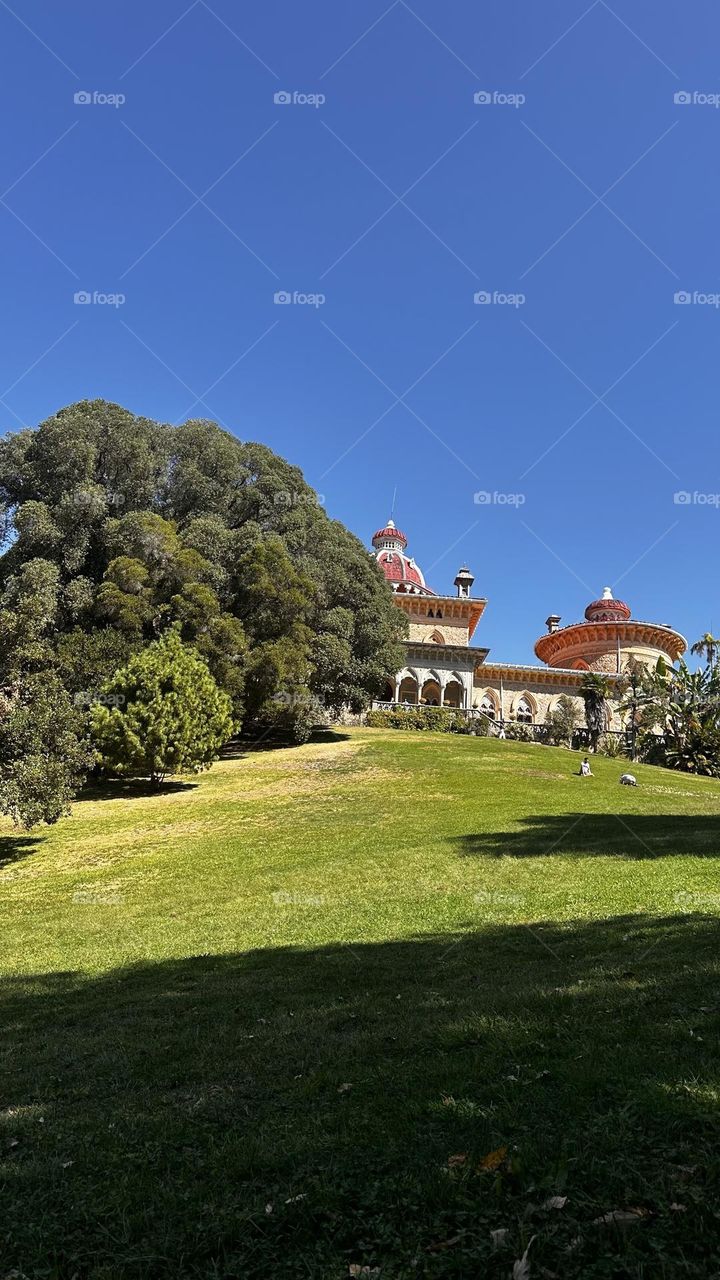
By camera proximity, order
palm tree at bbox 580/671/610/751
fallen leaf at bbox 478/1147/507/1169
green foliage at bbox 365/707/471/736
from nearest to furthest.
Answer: fallen leaf at bbox 478/1147/507/1169 < palm tree at bbox 580/671/610/751 < green foliage at bbox 365/707/471/736

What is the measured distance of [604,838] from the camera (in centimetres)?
1606

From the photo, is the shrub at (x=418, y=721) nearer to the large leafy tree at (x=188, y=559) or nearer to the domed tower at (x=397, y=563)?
the large leafy tree at (x=188, y=559)

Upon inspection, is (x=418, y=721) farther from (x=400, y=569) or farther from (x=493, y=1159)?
(x=493, y=1159)

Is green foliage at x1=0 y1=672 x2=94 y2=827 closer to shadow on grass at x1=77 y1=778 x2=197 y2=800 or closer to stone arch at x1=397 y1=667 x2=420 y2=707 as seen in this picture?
shadow on grass at x1=77 y1=778 x2=197 y2=800

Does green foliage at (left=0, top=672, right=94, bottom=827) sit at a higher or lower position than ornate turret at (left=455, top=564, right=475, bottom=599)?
lower

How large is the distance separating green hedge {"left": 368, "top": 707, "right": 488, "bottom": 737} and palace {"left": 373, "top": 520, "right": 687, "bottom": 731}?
12.0 feet

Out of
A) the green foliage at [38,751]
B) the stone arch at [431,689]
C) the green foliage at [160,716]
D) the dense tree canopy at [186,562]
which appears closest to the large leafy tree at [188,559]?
the dense tree canopy at [186,562]

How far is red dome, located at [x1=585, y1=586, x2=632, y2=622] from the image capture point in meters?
77.9

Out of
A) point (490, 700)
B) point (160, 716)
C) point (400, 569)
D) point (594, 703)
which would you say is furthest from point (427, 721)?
point (400, 569)

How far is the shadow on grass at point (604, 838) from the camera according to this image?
47.2 feet

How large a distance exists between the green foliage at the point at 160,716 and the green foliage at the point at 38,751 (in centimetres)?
617

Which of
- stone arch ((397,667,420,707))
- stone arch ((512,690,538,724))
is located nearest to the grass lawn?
stone arch ((397,667,420,707))

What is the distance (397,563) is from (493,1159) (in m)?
70.5

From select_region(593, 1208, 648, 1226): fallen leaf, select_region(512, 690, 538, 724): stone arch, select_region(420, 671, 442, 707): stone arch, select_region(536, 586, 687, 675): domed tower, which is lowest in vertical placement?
select_region(593, 1208, 648, 1226): fallen leaf
